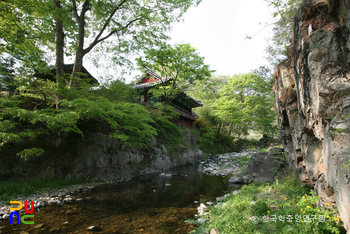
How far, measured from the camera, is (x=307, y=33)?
3850 mm

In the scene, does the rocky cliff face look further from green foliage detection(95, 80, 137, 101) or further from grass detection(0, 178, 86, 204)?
green foliage detection(95, 80, 137, 101)

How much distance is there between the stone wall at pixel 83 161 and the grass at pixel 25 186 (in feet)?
1.53

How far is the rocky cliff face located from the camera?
102 inches

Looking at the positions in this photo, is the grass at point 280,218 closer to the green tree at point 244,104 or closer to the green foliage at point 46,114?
the green foliage at point 46,114

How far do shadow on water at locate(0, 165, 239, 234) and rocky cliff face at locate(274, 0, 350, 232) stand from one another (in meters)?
3.04

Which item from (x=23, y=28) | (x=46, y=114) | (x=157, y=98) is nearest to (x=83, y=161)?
(x=46, y=114)

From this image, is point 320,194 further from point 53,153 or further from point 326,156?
point 53,153

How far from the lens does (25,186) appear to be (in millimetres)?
6746

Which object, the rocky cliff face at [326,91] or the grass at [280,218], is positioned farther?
the grass at [280,218]

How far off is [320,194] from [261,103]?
24296mm

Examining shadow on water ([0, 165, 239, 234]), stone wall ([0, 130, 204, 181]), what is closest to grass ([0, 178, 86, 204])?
stone wall ([0, 130, 204, 181])

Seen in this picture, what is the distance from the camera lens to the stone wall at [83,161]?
24.7 ft

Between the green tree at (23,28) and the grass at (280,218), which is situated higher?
the green tree at (23,28)

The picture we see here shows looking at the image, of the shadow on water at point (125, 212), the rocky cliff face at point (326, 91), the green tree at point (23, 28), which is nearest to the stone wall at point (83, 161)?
the shadow on water at point (125, 212)
